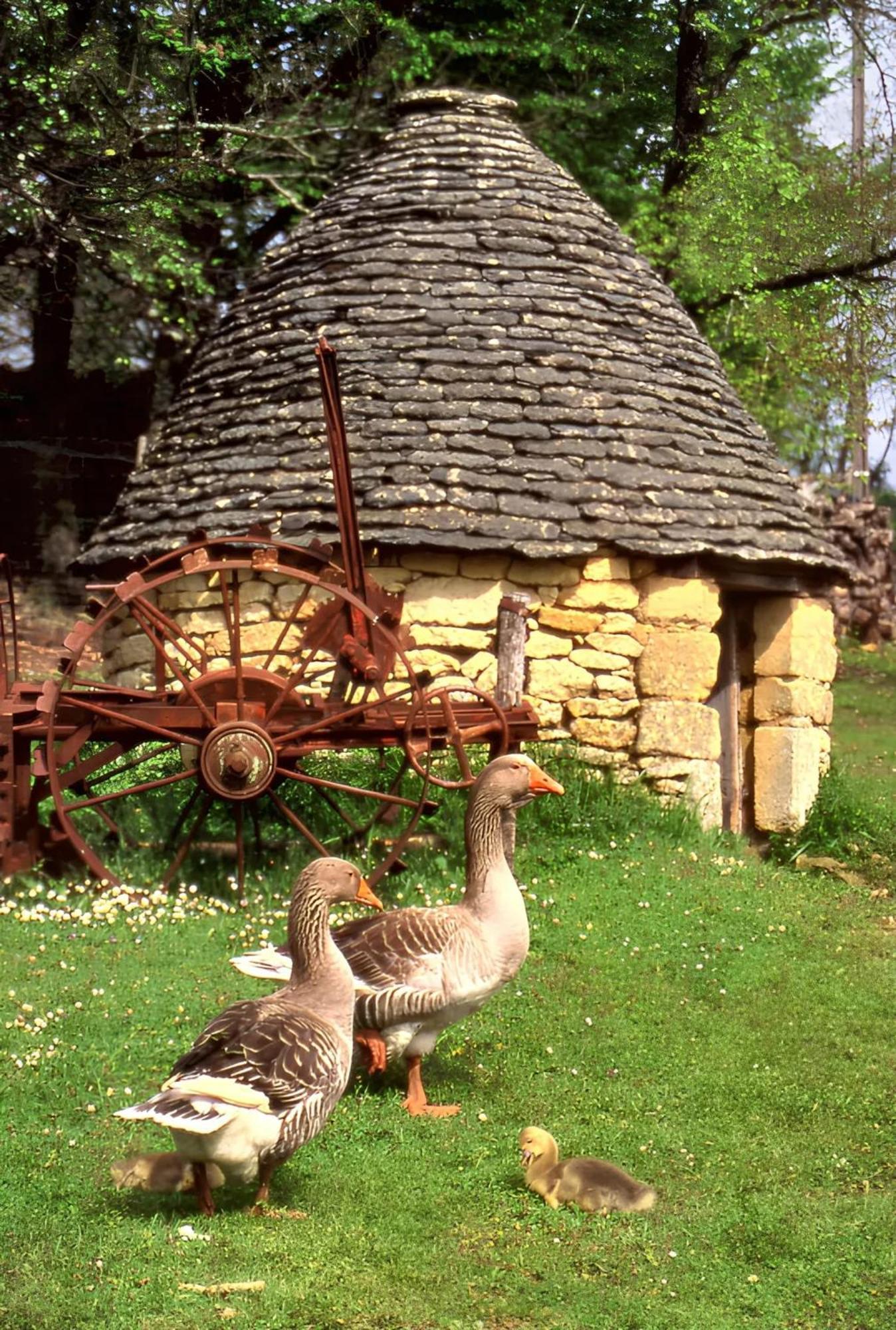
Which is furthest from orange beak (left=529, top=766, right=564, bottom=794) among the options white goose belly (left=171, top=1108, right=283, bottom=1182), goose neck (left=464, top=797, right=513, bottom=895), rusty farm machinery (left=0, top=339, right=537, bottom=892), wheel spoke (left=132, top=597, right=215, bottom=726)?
wheel spoke (left=132, top=597, right=215, bottom=726)

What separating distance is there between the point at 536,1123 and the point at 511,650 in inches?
174

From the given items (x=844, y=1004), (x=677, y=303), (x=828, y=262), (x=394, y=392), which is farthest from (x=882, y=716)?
(x=844, y=1004)

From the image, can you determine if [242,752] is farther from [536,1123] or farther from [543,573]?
[543,573]

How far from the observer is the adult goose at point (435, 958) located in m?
5.96

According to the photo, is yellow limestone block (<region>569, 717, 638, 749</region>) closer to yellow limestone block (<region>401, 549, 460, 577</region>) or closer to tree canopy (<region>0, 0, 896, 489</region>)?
yellow limestone block (<region>401, 549, 460, 577</region>)

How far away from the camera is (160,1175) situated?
513cm

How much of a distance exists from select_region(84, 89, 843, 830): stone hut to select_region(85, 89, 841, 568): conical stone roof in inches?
1.0

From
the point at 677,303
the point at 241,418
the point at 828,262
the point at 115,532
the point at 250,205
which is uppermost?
the point at 250,205

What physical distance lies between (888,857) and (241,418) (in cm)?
617

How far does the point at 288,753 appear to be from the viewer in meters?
8.75

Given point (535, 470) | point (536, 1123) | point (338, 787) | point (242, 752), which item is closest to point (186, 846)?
point (242, 752)

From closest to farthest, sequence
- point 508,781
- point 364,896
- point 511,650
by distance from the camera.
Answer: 1. point 364,896
2. point 508,781
3. point 511,650

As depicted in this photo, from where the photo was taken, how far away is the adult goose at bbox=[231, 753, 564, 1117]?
19.6ft

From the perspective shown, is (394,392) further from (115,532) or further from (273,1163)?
(273,1163)
